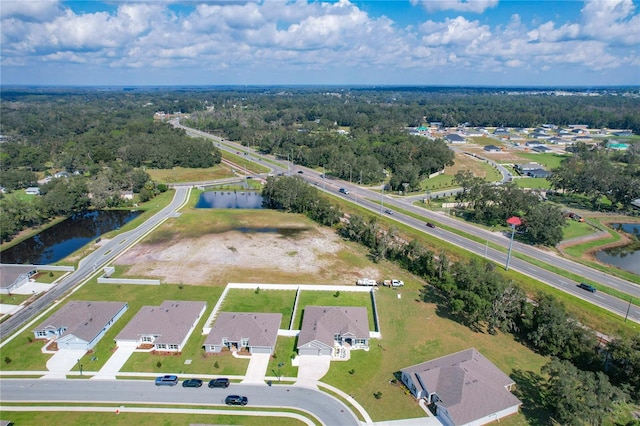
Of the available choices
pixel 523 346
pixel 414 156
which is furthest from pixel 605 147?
pixel 523 346

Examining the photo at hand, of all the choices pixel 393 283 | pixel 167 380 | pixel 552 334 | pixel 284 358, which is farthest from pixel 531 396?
pixel 167 380

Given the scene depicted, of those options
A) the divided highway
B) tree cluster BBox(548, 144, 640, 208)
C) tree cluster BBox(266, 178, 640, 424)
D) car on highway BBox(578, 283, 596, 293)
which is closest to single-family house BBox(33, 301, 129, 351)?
tree cluster BBox(266, 178, 640, 424)

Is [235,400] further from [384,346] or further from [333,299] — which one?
[333,299]

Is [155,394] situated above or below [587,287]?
below

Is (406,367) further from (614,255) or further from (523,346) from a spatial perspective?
(614,255)

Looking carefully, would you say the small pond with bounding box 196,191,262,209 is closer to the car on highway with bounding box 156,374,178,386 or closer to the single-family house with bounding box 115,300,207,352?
the single-family house with bounding box 115,300,207,352
